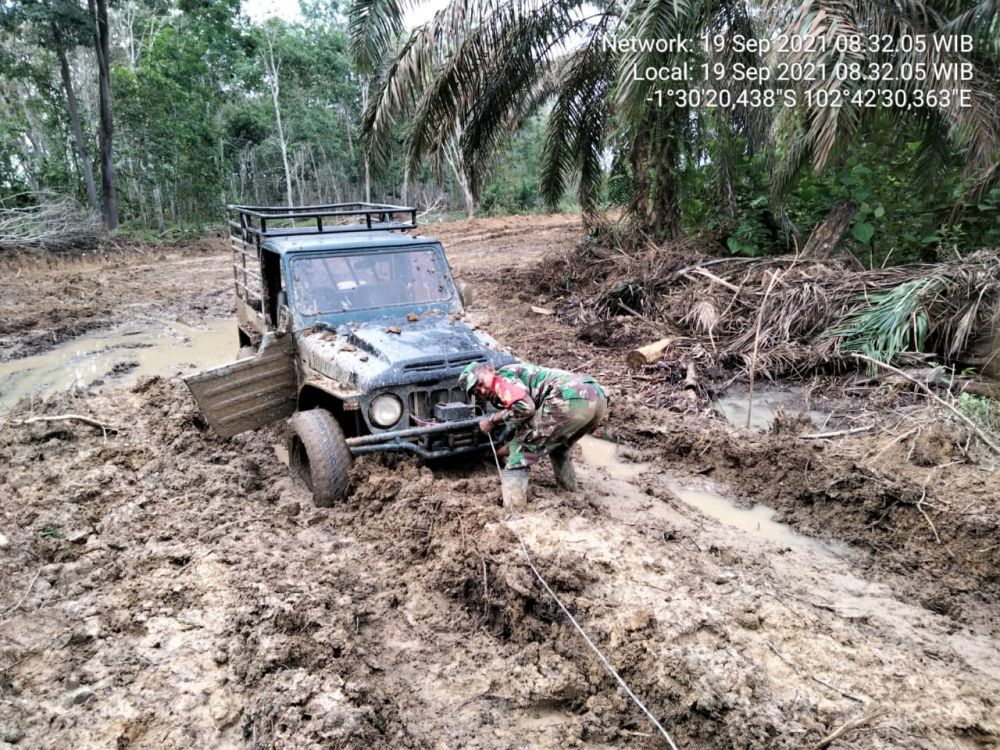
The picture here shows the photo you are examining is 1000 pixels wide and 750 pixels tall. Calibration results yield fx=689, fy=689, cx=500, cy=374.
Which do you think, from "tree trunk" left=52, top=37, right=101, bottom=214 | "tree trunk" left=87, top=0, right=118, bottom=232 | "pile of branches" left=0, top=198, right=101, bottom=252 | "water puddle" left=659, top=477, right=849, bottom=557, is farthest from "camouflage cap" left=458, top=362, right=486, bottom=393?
"tree trunk" left=52, top=37, right=101, bottom=214

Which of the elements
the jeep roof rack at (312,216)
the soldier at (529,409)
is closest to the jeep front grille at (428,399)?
the soldier at (529,409)

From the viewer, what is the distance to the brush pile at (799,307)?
730 cm

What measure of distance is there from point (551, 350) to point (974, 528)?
17.9ft

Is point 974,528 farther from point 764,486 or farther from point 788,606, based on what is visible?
point 788,606

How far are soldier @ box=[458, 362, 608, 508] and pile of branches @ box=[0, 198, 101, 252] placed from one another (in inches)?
677

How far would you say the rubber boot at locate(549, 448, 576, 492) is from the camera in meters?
5.04

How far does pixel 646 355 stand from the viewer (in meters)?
8.34

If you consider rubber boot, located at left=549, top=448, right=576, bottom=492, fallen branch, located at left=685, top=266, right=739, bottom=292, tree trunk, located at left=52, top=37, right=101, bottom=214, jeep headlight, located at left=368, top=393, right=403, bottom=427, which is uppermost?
tree trunk, located at left=52, top=37, right=101, bottom=214

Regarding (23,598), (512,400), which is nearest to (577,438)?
(512,400)

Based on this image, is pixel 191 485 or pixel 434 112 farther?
pixel 434 112

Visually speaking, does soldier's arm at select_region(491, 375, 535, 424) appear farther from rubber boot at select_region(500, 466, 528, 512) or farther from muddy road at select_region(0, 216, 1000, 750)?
muddy road at select_region(0, 216, 1000, 750)

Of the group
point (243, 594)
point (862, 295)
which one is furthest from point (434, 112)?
point (243, 594)

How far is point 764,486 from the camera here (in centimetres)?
557

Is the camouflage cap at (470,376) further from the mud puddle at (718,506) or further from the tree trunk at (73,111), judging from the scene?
the tree trunk at (73,111)
